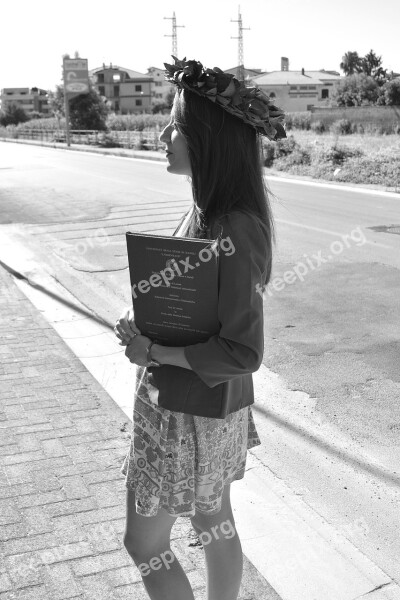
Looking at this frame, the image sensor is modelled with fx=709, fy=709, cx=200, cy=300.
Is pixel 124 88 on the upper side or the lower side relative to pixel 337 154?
upper

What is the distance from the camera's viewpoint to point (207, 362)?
177cm

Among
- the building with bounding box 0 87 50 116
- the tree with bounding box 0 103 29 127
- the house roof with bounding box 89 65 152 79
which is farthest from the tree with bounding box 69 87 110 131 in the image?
the building with bounding box 0 87 50 116

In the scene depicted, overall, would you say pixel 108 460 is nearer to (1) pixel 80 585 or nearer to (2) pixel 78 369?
(1) pixel 80 585

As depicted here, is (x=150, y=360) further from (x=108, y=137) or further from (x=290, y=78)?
(x=290, y=78)

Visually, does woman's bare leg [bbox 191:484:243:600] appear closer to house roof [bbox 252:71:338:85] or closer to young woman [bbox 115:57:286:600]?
young woman [bbox 115:57:286:600]

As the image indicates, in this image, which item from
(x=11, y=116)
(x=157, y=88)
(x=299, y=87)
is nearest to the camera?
(x=11, y=116)

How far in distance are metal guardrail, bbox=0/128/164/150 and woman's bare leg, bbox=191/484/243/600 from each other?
951 inches

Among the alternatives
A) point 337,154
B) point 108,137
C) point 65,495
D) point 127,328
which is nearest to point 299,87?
point 108,137

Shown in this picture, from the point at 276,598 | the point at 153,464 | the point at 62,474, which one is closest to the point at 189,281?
the point at 153,464

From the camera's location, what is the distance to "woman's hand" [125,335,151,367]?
189cm

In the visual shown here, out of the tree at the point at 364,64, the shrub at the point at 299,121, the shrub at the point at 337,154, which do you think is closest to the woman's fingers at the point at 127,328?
the shrub at the point at 337,154

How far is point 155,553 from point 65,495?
1.31m

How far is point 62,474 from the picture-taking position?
3426 mm

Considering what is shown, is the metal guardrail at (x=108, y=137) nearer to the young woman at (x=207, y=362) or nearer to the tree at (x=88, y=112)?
the tree at (x=88, y=112)
